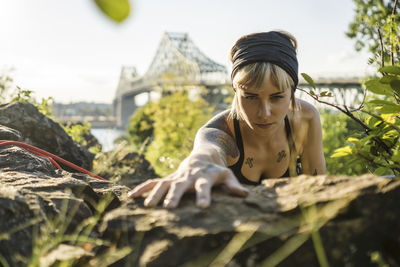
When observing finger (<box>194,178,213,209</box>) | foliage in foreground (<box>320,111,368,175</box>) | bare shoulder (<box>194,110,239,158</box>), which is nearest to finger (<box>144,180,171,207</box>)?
finger (<box>194,178,213,209</box>)

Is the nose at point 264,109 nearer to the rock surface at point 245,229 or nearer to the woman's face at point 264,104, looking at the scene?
the woman's face at point 264,104

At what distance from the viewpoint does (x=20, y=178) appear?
1629mm

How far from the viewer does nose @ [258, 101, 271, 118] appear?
196cm

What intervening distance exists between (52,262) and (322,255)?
78cm

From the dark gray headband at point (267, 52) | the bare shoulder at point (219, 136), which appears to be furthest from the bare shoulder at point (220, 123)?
the dark gray headband at point (267, 52)

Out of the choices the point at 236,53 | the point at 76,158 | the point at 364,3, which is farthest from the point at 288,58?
the point at 364,3

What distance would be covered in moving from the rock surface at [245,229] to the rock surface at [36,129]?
7.00 ft

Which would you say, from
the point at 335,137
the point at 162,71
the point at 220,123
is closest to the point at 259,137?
the point at 220,123

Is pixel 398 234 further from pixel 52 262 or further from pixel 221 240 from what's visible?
pixel 52 262

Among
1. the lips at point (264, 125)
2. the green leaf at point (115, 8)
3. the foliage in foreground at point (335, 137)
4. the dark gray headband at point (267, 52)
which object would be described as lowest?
the foliage in foreground at point (335, 137)

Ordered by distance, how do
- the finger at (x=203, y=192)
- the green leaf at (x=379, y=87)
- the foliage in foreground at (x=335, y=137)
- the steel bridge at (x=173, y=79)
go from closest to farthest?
the finger at (x=203, y=192) → the green leaf at (x=379, y=87) → the foliage in foreground at (x=335, y=137) → the steel bridge at (x=173, y=79)

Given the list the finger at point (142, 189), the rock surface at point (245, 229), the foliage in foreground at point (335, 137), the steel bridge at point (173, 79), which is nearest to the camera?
the rock surface at point (245, 229)

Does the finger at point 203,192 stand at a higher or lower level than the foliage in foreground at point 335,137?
higher

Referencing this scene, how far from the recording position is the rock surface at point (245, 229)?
1.00 metres
